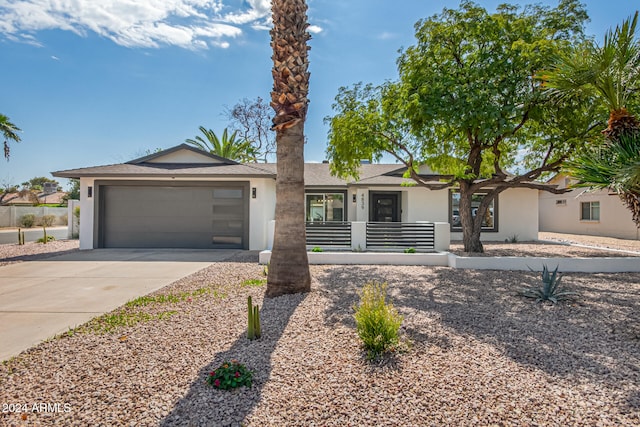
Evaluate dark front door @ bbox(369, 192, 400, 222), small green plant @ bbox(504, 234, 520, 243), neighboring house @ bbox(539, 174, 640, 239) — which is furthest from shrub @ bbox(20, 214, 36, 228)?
neighboring house @ bbox(539, 174, 640, 239)

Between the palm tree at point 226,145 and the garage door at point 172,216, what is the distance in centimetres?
1660

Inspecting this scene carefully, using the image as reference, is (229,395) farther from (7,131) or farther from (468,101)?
(7,131)

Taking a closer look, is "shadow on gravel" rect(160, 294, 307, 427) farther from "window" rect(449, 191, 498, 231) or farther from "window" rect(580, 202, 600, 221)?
"window" rect(580, 202, 600, 221)

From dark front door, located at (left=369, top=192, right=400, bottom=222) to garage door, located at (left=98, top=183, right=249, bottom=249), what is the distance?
6619 mm

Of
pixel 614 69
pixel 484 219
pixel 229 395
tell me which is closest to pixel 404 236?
pixel 614 69

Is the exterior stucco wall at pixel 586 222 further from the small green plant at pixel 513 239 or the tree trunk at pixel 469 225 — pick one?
the tree trunk at pixel 469 225

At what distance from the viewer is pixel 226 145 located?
2966cm

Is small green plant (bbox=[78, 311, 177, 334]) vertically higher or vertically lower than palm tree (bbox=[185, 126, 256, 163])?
lower

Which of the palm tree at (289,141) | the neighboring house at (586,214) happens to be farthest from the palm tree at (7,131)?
the neighboring house at (586,214)

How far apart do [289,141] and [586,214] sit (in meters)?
22.6

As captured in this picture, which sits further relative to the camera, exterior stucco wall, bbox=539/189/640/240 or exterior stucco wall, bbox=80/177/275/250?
exterior stucco wall, bbox=539/189/640/240

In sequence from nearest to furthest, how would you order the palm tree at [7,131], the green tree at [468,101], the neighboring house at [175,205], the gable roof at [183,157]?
the green tree at [468,101], the neighboring house at [175,205], the palm tree at [7,131], the gable roof at [183,157]

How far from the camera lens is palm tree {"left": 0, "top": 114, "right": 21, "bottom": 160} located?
13.9 metres

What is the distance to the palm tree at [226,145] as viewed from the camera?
29108 millimetres
